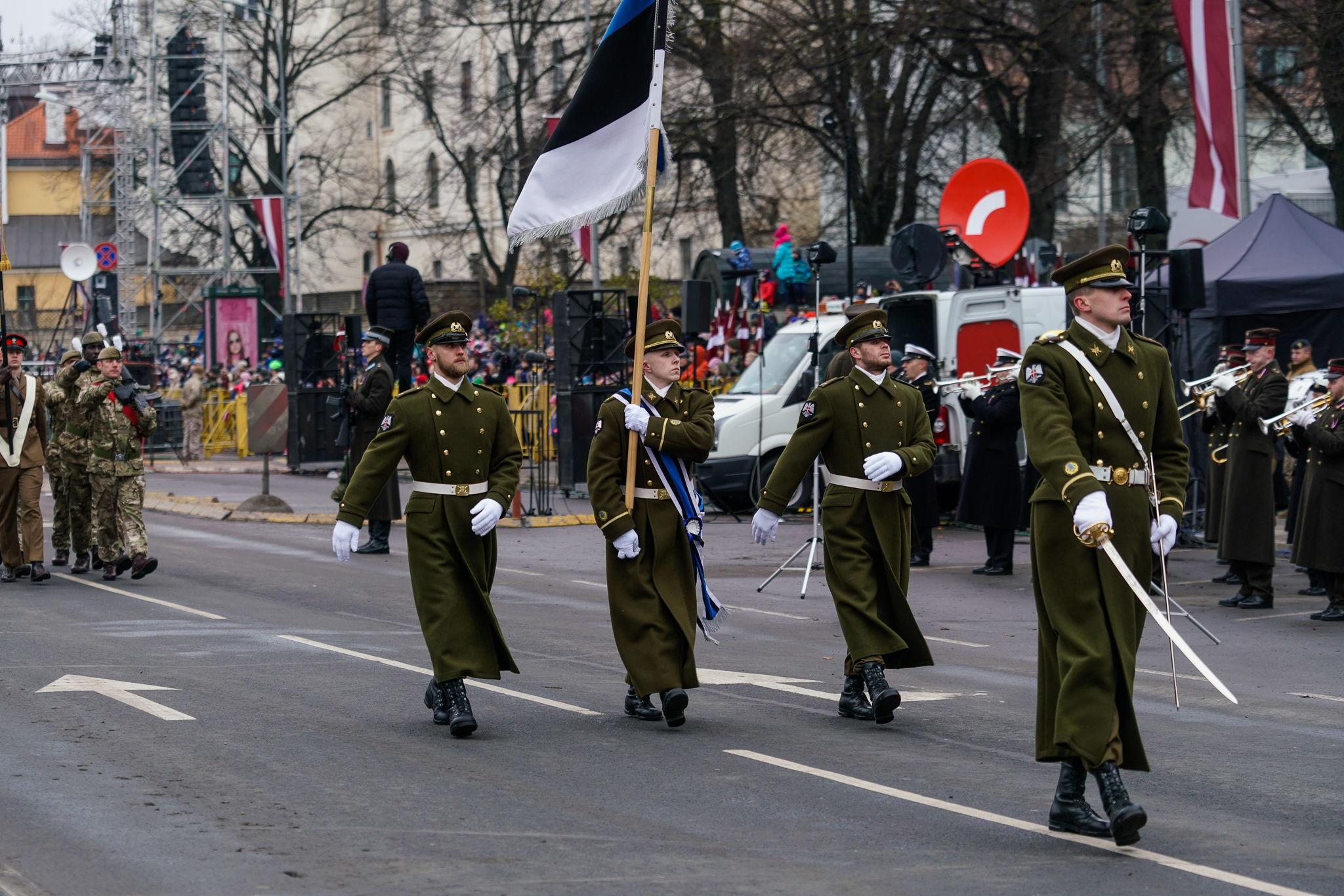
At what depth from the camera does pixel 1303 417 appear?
13.8 metres

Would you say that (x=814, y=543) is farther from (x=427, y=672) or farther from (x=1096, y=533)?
(x=1096, y=533)

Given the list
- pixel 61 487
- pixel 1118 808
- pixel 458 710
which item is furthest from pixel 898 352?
pixel 1118 808

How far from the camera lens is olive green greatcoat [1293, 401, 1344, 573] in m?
13.1

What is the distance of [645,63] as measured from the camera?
9.88m

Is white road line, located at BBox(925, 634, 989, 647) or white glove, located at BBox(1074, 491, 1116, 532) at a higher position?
white glove, located at BBox(1074, 491, 1116, 532)

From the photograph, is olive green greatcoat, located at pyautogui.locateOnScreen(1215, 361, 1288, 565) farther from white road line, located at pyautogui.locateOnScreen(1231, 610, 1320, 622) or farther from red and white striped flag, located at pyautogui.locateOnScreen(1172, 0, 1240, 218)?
red and white striped flag, located at pyautogui.locateOnScreen(1172, 0, 1240, 218)

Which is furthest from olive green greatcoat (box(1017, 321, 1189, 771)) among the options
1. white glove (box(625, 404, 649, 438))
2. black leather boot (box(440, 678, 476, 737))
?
black leather boot (box(440, 678, 476, 737))

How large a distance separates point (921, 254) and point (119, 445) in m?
9.81

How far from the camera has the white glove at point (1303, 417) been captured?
13.6 meters

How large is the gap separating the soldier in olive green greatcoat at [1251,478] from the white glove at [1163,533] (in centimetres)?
755

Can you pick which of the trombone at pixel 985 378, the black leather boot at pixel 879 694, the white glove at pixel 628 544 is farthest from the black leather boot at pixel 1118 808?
the trombone at pixel 985 378

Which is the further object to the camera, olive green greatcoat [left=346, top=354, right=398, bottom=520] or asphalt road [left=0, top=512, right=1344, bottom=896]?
olive green greatcoat [left=346, top=354, right=398, bottom=520]

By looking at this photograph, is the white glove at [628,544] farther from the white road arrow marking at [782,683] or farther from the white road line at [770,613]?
the white road line at [770,613]

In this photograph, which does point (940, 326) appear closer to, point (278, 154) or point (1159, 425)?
point (1159, 425)
